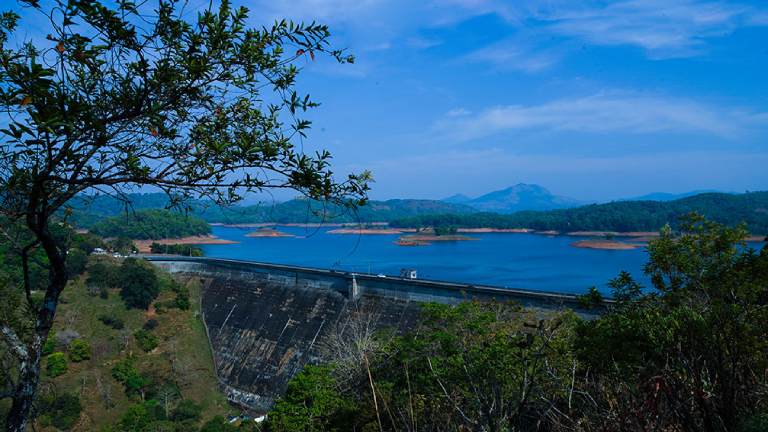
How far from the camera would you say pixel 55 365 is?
21422 millimetres

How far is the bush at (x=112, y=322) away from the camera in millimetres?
26219

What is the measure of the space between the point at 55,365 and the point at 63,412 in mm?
3850

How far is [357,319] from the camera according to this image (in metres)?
21.6

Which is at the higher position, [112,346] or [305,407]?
[305,407]

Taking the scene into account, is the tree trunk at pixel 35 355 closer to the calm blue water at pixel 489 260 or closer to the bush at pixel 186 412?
the bush at pixel 186 412

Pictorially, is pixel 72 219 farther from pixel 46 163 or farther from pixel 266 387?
pixel 266 387

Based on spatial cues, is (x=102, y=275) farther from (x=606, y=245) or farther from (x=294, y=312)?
(x=606, y=245)

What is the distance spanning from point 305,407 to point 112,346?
723 inches

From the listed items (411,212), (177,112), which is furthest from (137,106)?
(411,212)

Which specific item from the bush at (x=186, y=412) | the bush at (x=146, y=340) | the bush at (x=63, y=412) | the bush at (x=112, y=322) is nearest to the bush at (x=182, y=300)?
the bush at (x=146, y=340)

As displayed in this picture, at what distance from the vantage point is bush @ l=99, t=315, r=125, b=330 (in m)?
26.2

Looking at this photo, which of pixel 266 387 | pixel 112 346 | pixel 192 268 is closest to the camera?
pixel 266 387

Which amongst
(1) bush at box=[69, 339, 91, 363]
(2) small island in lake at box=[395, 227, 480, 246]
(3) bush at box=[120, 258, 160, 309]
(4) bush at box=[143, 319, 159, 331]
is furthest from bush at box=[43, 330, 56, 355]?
(2) small island in lake at box=[395, 227, 480, 246]

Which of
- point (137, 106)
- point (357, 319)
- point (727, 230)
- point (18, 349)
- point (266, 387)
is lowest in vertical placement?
point (266, 387)
